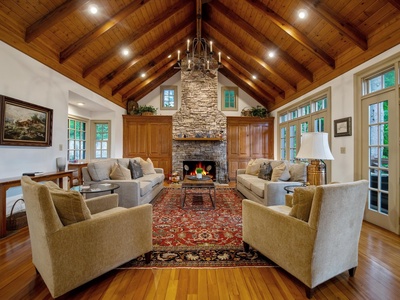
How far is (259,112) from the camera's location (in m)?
6.91

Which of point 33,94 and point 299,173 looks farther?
point 299,173

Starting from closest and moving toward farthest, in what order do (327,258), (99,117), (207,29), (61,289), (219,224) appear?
(61,289) → (327,258) → (219,224) → (207,29) → (99,117)

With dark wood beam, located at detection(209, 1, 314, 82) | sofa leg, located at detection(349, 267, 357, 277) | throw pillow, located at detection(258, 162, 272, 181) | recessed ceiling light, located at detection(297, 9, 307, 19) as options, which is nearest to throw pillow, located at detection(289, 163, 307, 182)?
throw pillow, located at detection(258, 162, 272, 181)

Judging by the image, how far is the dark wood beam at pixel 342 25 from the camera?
3.00m

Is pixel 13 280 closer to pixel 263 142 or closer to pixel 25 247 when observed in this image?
pixel 25 247

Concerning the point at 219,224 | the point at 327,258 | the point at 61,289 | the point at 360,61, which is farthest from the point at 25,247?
the point at 360,61

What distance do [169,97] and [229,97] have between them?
235 cm

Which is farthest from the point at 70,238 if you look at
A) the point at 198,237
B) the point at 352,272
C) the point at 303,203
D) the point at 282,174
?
the point at 282,174

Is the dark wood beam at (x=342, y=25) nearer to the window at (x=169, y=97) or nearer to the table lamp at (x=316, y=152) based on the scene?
the table lamp at (x=316, y=152)

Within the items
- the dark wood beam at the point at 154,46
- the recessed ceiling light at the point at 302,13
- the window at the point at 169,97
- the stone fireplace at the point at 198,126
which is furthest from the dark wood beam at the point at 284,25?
the window at the point at 169,97

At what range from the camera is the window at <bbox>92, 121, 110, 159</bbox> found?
656 centimetres

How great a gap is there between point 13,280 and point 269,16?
5.21 meters

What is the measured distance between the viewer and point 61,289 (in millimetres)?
1372

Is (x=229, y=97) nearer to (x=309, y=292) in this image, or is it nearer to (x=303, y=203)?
(x=303, y=203)
